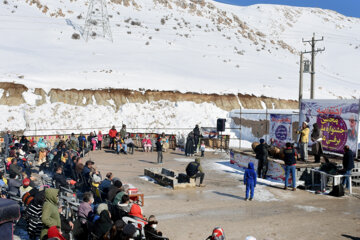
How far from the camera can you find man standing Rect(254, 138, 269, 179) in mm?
15965

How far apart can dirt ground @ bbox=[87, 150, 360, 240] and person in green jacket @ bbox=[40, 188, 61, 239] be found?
2.93m


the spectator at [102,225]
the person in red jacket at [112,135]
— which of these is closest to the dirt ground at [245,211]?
the spectator at [102,225]

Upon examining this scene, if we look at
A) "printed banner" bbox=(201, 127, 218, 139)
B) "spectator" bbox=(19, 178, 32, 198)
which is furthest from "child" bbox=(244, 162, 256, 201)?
"printed banner" bbox=(201, 127, 218, 139)

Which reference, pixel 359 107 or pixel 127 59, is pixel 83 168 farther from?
pixel 127 59

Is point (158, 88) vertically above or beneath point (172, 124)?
above

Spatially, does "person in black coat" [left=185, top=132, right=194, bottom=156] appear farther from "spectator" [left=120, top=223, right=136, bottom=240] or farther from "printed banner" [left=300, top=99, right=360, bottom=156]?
"spectator" [left=120, top=223, right=136, bottom=240]

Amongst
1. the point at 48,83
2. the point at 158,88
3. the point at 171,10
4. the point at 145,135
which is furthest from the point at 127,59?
the point at 171,10

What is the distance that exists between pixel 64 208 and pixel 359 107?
1346cm

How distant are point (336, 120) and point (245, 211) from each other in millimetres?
9391

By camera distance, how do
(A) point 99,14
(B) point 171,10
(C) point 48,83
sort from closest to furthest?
(C) point 48,83 → (A) point 99,14 → (B) point 171,10

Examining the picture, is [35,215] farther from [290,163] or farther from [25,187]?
[290,163]

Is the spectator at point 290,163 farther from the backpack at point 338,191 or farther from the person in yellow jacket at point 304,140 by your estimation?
the person in yellow jacket at point 304,140

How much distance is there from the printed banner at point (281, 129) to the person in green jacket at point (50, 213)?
16.6 meters

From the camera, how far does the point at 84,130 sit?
3048cm
